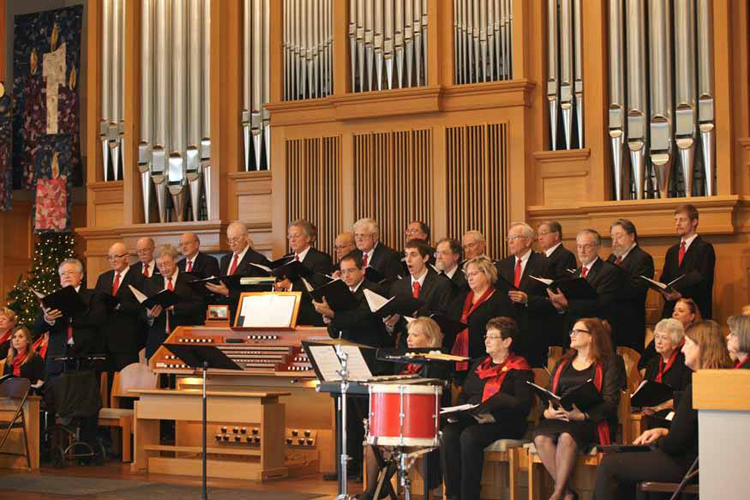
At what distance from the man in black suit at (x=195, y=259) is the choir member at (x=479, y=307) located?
9.40 feet

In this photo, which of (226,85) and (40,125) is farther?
(40,125)

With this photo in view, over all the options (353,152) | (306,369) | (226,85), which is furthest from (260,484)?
(226,85)

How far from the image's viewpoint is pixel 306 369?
29.3ft

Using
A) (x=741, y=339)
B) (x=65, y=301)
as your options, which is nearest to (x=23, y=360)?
(x=65, y=301)

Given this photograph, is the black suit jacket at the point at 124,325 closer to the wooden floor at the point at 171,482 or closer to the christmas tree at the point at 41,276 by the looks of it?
the wooden floor at the point at 171,482

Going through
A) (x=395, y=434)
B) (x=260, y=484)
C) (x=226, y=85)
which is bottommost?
(x=260, y=484)

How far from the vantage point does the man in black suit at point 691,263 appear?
Result: 8.57 metres

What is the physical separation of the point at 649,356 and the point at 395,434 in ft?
9.08

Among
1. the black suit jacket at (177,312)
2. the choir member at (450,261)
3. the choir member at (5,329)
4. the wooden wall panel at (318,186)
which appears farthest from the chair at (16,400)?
the choir member at (450,261)

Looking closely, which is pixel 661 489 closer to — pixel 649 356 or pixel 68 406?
pixel 649 356

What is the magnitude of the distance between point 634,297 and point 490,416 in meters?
1.90

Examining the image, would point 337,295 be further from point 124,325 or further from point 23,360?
point 23,360

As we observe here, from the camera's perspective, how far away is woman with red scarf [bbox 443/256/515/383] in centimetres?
792

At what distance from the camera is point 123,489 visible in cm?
801
